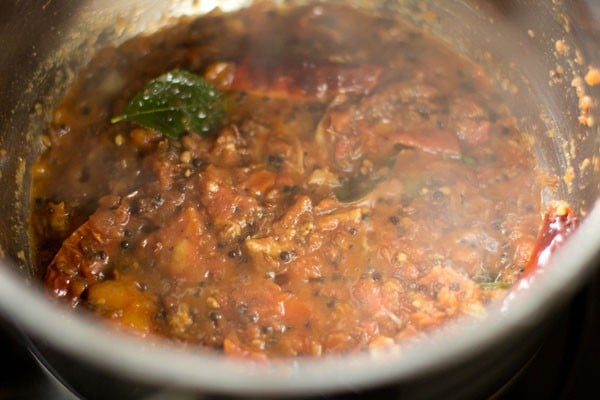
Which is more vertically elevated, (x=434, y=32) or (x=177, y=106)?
(x=177, y=106)

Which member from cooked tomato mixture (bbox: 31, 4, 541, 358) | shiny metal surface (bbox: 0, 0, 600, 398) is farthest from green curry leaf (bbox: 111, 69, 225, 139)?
shiny metal surface (bbox: 0, 0, 600, 398)

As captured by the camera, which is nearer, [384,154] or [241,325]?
[241,325]

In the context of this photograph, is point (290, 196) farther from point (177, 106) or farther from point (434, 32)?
point (434, 32)

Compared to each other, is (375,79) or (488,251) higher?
(375,79)

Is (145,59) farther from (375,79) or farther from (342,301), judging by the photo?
(342,301)

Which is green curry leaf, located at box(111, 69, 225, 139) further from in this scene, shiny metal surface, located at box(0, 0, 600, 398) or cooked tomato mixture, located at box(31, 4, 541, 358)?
shiny metal surface, located at box(0, 0, 600, 398)

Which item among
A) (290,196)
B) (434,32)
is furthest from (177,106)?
(434,32)

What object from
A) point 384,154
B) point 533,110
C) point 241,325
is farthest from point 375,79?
point 241,325

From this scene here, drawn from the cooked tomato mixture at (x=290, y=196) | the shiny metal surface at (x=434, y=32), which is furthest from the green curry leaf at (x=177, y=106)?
the shiny metal surface at (x=434, y=32)
